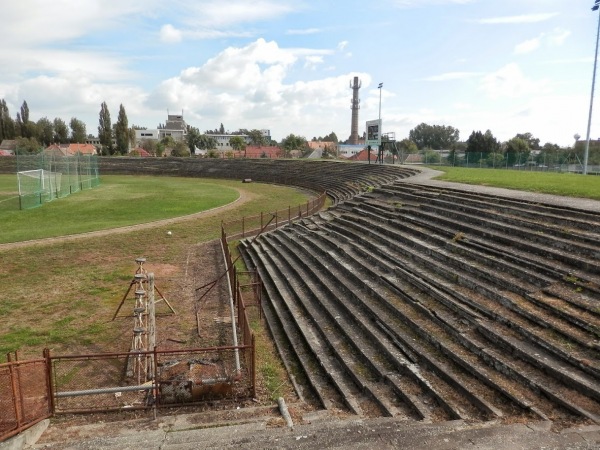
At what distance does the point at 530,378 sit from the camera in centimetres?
643

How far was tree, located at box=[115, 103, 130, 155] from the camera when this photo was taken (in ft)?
316

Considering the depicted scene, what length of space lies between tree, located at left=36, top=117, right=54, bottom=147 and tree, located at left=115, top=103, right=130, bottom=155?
982 inches

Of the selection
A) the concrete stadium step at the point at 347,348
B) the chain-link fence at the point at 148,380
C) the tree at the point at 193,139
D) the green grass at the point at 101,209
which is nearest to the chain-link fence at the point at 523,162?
the green grass at the point at 101,209

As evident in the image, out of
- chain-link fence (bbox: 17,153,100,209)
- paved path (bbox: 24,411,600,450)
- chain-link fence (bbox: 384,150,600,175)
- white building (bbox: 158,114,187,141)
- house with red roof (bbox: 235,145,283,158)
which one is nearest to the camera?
paved path (bbox: 24,411,600,450)

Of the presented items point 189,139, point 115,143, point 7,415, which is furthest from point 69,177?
point 189,139

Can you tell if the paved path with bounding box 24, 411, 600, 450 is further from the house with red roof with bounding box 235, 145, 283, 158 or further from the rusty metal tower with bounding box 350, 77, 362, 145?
the rusty metal tower with bounding box 350, 77, 362, 145

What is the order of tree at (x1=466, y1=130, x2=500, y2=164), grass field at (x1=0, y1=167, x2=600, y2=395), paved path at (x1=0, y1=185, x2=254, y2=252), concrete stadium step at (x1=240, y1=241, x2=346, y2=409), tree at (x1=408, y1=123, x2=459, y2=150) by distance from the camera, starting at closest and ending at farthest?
concrete stadium step at (x1=240, y1=241, x2=346, y2=409) < grass field at (x1=0, y1=167, x2=600, y2=395) < paved path at (x1=0, y1=185, x2=254, y2=252) < tree at (x1=466, y1=130, x2=500, y2=164) < tree at (x1=408, y1=123, x2=459, y2=150)

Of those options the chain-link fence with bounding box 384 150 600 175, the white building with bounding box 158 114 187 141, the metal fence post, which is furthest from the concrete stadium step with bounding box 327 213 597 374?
the white building with bounding box 158 114 187 141

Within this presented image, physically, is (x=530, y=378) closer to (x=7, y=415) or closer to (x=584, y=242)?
(x=584, y=242)

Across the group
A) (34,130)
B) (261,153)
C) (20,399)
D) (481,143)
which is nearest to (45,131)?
(34,130)

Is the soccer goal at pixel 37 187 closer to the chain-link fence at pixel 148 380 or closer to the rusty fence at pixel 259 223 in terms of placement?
the rusty fence at pixel 259 223

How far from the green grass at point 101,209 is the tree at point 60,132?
78.4 meters

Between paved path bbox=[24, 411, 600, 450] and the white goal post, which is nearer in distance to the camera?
paved path bbox=[24, 411, 600, 450]

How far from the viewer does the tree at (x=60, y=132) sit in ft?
368
